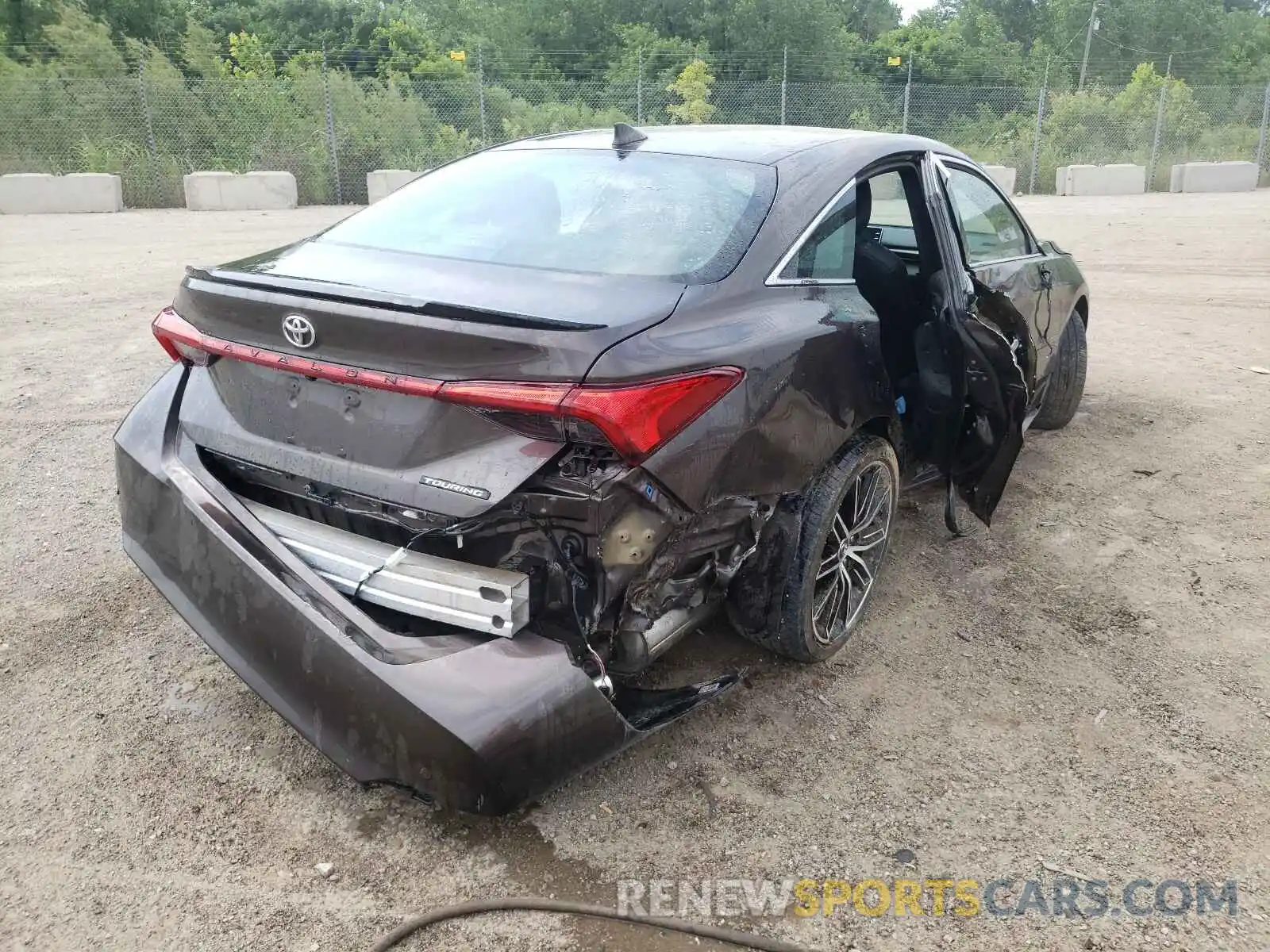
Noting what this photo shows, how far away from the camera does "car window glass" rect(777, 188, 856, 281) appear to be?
9.20 feet

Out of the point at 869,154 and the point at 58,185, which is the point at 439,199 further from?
the point at 58,185

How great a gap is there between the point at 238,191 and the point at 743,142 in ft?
56.0

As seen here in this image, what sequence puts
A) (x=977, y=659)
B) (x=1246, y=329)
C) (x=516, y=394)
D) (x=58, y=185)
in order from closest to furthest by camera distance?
(x=516, y=394), (x=977, y=659), (x=1246, y=329), (x=58, y=185)

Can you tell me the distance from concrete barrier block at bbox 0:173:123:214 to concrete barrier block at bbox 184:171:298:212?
4.19 ft

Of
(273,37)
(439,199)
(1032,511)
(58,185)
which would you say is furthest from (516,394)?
(273,37)

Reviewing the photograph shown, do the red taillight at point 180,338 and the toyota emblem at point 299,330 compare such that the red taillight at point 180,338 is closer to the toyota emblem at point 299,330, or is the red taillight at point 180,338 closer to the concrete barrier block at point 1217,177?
the toyota emblem at point 299,330

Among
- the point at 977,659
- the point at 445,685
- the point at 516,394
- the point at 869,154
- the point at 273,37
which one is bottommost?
the point at 977,659

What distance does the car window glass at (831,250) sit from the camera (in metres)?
2.80

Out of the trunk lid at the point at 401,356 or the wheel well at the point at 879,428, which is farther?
the wheel well at the point at 879,428

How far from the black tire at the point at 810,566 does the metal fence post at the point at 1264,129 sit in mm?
25791

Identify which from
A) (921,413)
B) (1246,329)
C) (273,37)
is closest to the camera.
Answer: (921,413)

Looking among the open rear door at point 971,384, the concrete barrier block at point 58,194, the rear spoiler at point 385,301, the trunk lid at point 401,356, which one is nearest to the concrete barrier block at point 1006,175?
the concrete barrier block at point 58,194

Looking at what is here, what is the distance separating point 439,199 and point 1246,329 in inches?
291

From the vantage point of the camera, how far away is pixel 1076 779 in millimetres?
2631
